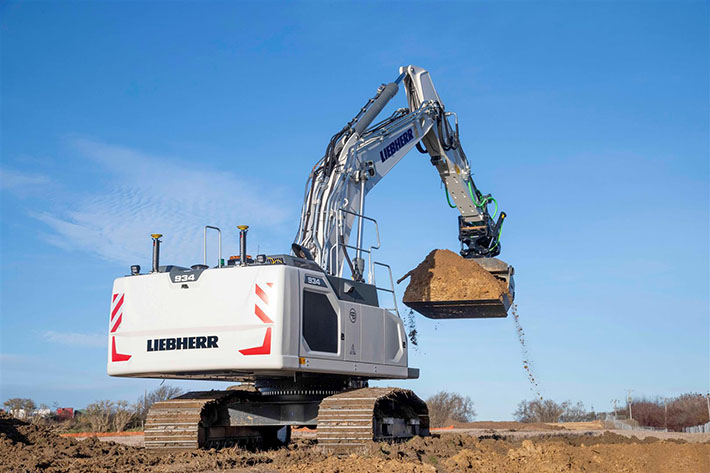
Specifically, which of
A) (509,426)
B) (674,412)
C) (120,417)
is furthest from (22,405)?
(674,412)

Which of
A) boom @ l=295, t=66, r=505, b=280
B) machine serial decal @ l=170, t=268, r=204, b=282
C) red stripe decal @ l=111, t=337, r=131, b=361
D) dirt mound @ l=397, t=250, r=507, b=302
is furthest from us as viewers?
dirt mound @ l=397, t=250, r=507, b=302

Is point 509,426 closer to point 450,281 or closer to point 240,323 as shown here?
point 450,281

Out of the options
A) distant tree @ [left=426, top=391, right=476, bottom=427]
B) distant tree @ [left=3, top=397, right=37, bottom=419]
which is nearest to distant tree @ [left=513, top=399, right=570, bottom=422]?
distant tree @ [left=426, top=391, right=476, bottom=427]

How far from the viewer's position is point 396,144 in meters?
15.9

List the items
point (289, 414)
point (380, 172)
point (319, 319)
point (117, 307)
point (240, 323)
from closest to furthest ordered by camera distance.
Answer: point (240, 323) < point (319, 319) < point (117, 307) < point (289, 414) < point (380, 172)

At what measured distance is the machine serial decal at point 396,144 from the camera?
15320mm

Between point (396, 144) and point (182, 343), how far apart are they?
666 cm

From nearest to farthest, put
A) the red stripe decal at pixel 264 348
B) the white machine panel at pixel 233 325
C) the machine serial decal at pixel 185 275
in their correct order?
the red stripe decal at pixel 264 348, the white machine panel at pixel 233 325, the machine serial decal at pixel 185 275

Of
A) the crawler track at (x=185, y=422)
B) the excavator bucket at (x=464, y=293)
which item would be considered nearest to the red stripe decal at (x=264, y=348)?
the crawler track at (x=185, y=422)

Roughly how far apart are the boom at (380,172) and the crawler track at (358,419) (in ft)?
→ 6.85

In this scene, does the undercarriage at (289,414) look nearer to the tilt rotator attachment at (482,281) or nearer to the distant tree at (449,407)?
the tilt rotator attachment at (482,281)

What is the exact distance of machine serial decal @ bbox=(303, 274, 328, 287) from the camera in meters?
11.3

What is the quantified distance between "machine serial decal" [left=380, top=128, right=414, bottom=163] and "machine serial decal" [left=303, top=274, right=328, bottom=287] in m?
4.30

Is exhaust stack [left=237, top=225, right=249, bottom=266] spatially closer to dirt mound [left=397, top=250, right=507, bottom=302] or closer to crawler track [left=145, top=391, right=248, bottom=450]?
crawler track [left=145, top=391, right=248, bottom=450]
